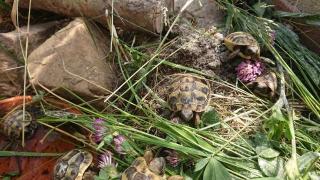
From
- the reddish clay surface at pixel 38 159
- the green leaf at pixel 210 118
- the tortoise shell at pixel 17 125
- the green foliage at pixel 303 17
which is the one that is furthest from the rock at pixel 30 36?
the green foliage at pixel 303 17

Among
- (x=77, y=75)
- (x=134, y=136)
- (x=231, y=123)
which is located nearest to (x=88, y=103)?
(x=77, y=75)

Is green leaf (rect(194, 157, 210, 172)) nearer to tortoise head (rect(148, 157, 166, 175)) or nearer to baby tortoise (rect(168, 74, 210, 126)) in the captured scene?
tortoise head (rect(148, 157, 166, 175))

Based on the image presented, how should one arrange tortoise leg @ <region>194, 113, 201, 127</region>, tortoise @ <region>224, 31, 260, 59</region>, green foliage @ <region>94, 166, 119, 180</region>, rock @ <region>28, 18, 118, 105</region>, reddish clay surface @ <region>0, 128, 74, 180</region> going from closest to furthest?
green foliage @ <region>94, 166, 119, 180</region> → reddish clay surface @ <region>0, 128, 74, 180</region> → tortoise leg @ <region>194, 113, 201, 127</region> → rock @ <region>28, 18, 118, 105</region> → tortoise @ <region>224, 31, 260, 59</region>

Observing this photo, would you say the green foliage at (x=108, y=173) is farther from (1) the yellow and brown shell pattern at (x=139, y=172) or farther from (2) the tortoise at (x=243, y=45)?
(2) the tortoise at (x=243, y=45)

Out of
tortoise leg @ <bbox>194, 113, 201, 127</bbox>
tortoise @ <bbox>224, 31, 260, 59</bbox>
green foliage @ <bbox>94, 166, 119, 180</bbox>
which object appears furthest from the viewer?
tortoise @ <bbox>224, 31, 260, 59</bbox>

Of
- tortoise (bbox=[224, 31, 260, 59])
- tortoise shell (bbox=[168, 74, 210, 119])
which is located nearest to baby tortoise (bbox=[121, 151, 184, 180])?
tortoise shell (bbox=[168, 74, 210, 119])

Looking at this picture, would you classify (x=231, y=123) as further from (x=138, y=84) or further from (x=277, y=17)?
(x=277, y=17)

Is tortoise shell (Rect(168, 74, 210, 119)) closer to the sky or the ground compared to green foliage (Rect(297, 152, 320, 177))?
closer to the sky
